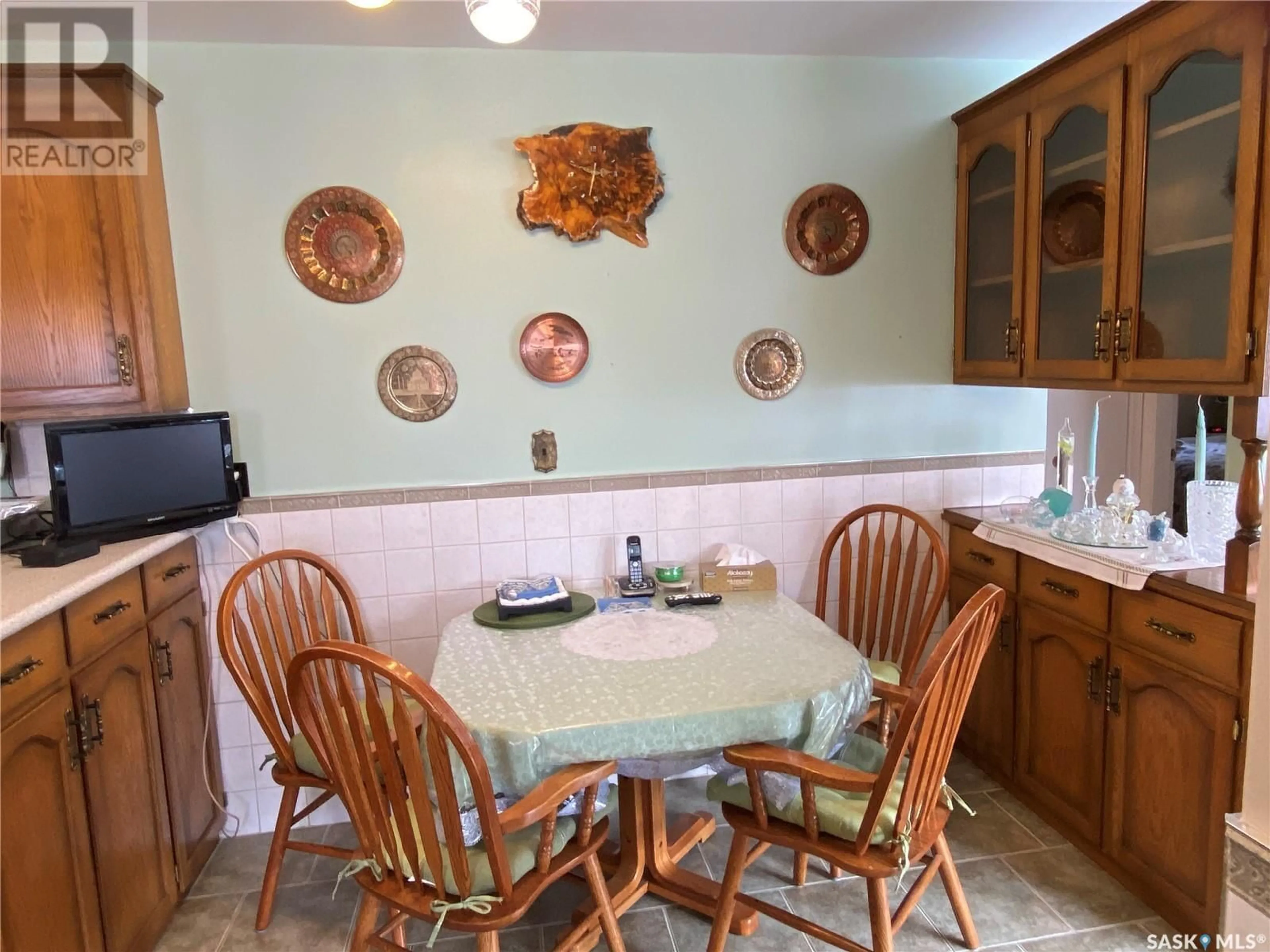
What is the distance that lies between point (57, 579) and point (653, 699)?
1273mm

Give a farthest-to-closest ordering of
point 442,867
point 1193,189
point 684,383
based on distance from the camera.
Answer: point 684,383 → point 1193,189 → point 442,867

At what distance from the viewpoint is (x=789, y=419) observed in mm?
2609

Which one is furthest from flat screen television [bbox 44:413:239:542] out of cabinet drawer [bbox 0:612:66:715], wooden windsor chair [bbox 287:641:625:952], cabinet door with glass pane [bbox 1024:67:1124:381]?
cabinet door with glass pane [bbox 1024:67:1124:381]

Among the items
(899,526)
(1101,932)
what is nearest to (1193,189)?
(899,526)

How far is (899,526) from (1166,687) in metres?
0.79

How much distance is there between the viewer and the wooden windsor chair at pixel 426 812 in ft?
4.26

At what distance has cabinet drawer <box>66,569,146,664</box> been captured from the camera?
161cm

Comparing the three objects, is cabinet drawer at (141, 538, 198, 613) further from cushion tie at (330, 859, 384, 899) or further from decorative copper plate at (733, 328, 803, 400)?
decorative copper plate at (733, 328, 803, 400)

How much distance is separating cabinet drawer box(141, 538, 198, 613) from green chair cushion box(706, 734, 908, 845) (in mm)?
1471

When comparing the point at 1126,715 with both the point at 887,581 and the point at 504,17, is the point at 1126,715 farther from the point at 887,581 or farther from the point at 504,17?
the point at 504,17

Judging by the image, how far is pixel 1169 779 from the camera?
1835 millimetres

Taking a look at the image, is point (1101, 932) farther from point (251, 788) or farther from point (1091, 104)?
point (251, 788)

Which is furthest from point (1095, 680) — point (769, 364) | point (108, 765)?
point (108, 765)

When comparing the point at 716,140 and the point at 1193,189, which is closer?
the point at 1193,189
